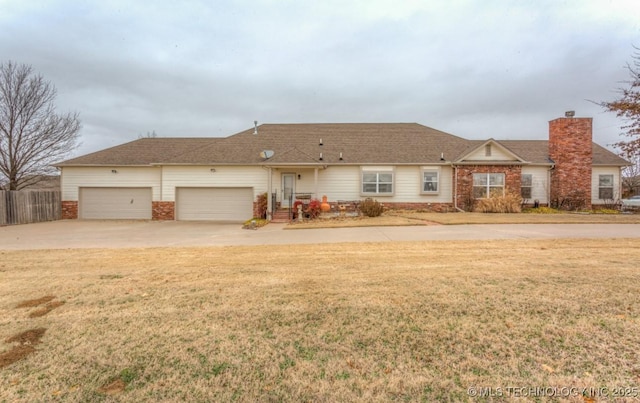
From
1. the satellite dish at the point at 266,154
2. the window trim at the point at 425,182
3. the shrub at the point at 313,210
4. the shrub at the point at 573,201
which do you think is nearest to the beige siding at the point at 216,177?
the satellite dish at the point at 266,154

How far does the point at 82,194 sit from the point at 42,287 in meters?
16.6

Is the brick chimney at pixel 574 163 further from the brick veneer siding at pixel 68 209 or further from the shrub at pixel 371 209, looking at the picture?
the brick veneer siding at pixel 68 209

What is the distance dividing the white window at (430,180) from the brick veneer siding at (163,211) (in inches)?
551

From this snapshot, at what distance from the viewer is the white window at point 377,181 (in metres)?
17.7

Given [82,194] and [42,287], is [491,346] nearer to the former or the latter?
[42,287]

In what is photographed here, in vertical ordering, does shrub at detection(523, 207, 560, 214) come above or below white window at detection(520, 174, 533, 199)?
below

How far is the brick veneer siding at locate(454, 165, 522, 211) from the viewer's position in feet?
56.9

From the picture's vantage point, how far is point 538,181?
1836 centimetres

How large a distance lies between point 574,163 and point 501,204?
574 cm

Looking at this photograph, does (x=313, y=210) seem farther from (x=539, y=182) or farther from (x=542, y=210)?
(x=539, y=182)

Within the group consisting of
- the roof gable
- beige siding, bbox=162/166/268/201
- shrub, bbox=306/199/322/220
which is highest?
the roof gable

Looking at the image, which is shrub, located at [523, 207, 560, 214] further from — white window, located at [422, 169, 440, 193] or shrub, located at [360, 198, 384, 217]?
shrub, located at [360, 198, 384, 217]

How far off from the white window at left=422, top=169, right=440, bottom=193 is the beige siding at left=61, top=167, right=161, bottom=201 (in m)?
14.9

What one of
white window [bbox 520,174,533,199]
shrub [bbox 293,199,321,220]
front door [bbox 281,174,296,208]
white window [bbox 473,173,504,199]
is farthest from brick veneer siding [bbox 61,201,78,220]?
white window [bbox 520,174,533,199]
